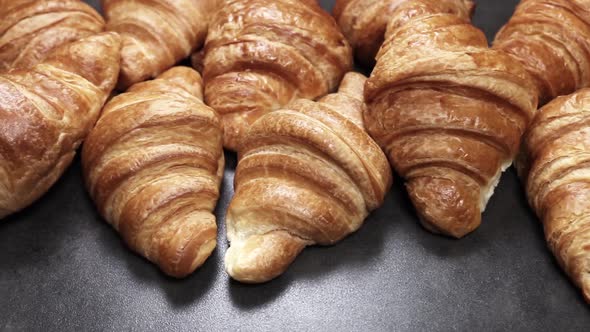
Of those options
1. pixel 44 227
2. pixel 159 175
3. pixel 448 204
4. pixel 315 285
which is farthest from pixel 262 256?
pixel 44 227

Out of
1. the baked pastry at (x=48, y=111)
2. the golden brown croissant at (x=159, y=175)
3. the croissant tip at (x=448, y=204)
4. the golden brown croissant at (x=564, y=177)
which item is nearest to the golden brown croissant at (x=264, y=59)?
the golden brown croissant at (x=159, y=175)

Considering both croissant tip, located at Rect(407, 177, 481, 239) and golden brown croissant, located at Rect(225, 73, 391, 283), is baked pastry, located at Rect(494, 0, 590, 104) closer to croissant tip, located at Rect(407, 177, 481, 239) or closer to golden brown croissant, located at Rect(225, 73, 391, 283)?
croissant tip, located at Rect(407, 177, 481, 239)

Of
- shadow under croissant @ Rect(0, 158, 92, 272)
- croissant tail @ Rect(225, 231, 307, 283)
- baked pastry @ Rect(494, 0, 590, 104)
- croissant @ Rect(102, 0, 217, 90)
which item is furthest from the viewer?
croissant @ Rect(102, 0, 217, 90)

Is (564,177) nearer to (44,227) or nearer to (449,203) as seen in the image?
(449,203)

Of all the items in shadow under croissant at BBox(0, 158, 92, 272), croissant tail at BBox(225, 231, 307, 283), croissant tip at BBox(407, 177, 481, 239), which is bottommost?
shadow under croissant at BBox(0, 158, 92, 272)

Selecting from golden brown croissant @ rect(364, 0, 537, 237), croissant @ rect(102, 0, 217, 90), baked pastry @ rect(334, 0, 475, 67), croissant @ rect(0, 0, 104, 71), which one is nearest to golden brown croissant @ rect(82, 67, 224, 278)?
croissant @ rect(102, 0, 217, 90)

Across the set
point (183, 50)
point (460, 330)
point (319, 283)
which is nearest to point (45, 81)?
point (183, 50)

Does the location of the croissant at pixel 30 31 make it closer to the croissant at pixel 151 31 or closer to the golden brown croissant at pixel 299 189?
the croissant at pixel 151 31
